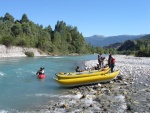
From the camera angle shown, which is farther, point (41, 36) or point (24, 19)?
point (24, 19)

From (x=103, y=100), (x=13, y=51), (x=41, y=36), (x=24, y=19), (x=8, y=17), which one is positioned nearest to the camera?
(x=103, y=100)

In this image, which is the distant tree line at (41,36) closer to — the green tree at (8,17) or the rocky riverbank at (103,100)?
the green tree at (8,17)

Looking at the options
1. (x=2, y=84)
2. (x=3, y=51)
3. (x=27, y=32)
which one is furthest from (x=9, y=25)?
(x=2, y=84)

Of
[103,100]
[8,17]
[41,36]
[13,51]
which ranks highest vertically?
[8,17]

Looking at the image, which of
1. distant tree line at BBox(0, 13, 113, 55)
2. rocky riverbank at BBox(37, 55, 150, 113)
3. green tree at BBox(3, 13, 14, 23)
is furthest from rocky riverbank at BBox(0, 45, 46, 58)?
rocky riverbank at BBox(37, 55, 150, 113)

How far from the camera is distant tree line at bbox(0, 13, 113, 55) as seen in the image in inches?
4195

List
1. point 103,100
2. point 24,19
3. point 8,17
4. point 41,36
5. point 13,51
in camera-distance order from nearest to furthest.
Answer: point 103,100 < point 13,51 < point 41,36 < point 8,17 < point 24,19

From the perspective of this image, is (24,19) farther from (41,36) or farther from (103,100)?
(103,100)

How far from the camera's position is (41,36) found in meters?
139

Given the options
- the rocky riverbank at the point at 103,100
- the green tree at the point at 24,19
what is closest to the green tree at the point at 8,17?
the green tree at the point at 24,19

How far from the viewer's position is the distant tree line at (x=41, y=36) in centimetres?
10655

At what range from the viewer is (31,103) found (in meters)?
17.2

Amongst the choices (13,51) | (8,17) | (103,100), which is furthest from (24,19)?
(103,100)

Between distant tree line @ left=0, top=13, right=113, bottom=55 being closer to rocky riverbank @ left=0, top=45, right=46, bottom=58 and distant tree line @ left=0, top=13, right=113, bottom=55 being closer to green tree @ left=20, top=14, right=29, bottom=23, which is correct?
green tree @ left=20, top=14, right=29, bottom=23
